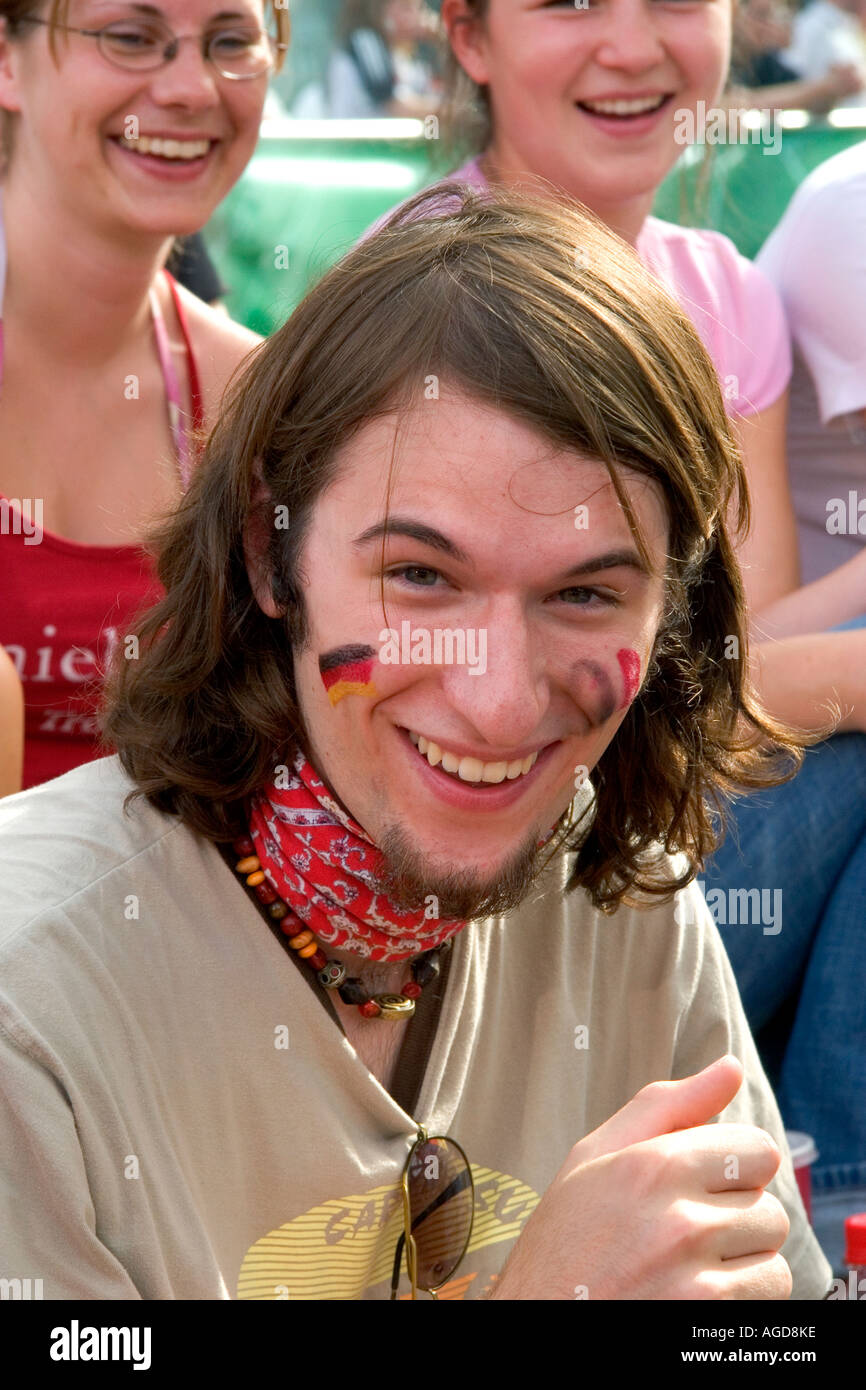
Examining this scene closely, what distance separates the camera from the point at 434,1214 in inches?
64.2

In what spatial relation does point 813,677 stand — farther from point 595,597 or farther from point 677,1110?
point 677,1110

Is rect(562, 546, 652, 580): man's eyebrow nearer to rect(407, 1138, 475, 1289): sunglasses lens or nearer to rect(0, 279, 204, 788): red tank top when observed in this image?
rect(407, 1138, 475, 1289): sunglasses lens

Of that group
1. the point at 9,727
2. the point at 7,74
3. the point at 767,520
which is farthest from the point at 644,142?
the point at 9,727

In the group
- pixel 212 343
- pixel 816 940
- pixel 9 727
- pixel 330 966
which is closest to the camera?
pixel 330 966

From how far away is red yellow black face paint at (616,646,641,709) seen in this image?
60.7 inches

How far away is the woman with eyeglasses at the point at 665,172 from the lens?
248 centimetres

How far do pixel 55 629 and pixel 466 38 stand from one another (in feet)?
4.26

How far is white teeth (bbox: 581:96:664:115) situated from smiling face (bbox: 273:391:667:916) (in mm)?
1568

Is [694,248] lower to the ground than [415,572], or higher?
higher

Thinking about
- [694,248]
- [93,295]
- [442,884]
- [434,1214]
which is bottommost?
[434,1214]

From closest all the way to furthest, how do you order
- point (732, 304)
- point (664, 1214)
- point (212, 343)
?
point (664, 1214) → point (212, 343) → point (732, 304)

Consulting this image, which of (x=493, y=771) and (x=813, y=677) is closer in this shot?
(x=493, y=771)

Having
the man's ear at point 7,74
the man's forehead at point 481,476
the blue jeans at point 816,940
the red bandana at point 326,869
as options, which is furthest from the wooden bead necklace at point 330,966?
the man's ear at point 7,74

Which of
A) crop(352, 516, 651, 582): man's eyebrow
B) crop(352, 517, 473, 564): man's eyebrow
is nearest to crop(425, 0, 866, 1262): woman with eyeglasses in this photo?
crop(352, 516, 651, 582): man's eyebrow
